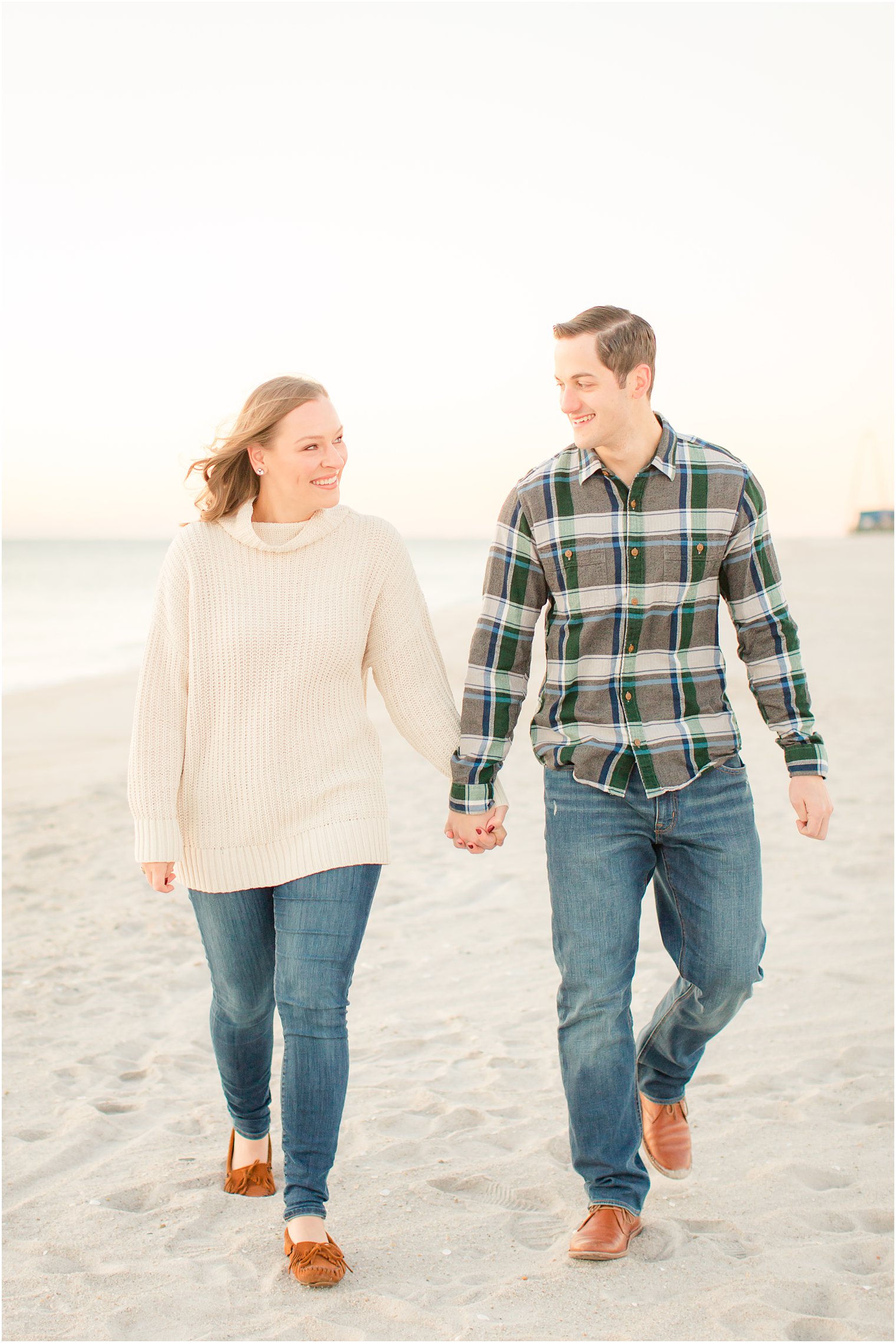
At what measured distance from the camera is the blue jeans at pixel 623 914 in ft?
8.84

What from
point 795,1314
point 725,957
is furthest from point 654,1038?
point 795,1314

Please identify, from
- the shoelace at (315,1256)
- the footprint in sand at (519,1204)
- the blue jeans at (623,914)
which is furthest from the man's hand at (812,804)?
the shoelace at (315,1256)

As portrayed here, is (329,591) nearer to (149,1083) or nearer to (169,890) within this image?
(169,890)

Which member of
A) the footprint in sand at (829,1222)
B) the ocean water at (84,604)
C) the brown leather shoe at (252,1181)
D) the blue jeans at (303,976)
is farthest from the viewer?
the ocean water at (84,604)

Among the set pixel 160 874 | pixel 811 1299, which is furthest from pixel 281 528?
pixel 811 1299

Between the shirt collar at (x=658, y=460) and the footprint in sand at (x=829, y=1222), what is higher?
the shirt collar at (x=658, y=460)

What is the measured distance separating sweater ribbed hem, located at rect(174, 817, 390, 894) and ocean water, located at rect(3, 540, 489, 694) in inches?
36.4

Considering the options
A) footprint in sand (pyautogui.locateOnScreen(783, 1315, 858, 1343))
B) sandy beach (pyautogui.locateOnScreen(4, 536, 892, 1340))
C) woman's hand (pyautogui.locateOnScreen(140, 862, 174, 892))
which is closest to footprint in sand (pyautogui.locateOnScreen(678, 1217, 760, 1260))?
sandy beach (pyautogui.locateOnScreen(4, 536, 892, 1340))

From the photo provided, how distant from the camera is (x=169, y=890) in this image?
9.17ft

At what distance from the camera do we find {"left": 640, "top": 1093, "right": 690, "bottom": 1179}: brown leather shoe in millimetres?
3072

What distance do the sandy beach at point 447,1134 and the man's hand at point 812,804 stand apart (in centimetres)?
101

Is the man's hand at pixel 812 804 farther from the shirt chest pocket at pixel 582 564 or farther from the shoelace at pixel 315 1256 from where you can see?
the shoelace at pixel 315 1256

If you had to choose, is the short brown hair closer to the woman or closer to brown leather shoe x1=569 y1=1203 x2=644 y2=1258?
the woman

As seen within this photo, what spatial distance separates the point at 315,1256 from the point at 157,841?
1.02 metres
